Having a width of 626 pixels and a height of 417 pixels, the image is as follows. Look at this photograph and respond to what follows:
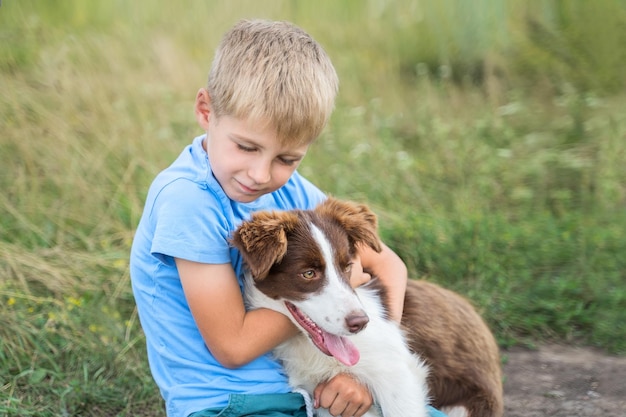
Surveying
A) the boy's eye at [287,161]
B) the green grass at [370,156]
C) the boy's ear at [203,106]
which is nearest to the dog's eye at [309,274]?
the boy's eye at [287,161]

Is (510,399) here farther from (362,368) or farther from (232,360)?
(232,360)

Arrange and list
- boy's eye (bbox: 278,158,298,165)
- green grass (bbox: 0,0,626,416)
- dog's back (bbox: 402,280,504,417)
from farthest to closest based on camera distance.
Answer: green grass (bbox: 0,0,626,416) < dog's back (bbox: 402,280,504,417) < boy's eye (bbox: 278,158,298,165)

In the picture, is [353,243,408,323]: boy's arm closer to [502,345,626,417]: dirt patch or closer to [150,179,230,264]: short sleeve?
[150,179,230,264]: short sleeve

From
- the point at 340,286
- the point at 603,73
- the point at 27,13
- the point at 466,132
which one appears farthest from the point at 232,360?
the point at 27,13

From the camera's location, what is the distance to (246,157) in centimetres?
262

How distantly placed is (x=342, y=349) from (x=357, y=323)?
200 millimetres

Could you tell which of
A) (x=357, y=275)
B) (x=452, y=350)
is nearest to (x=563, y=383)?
(x=452, y=350)

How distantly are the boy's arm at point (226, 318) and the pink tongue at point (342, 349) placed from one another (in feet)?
0.58

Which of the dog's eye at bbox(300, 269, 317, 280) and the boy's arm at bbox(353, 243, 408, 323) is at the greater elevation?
the dog's eye at bbox(300, 269, 317, 280)

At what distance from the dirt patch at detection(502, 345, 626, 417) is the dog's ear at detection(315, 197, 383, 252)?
1.48m

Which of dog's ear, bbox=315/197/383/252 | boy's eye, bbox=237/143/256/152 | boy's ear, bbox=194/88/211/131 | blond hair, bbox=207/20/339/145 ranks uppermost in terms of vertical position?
blond hair, bbox=207/20/339/145

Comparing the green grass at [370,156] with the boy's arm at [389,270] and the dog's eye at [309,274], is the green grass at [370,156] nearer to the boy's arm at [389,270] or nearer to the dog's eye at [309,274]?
the boy's arm at [389,270]

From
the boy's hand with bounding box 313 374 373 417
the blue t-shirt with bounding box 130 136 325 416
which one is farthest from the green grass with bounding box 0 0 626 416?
the boy's hand with bounding box 313 374 373 417

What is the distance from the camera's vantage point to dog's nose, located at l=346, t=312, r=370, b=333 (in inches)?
98.6
